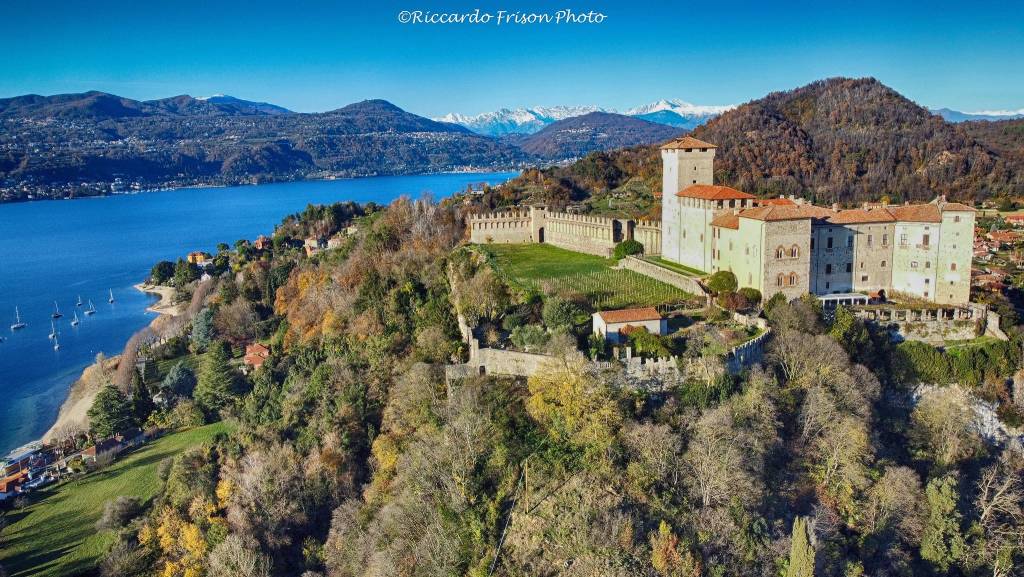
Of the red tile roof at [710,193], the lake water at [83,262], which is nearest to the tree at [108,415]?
the lake water at [83,262]

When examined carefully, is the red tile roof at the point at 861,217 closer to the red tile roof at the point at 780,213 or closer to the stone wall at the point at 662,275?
the red tile roof at the point at 780,213

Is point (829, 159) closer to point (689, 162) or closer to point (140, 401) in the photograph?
point (689, 162)

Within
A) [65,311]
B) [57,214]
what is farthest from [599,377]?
[57,214]

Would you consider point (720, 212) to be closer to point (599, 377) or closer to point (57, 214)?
point (599, 377)

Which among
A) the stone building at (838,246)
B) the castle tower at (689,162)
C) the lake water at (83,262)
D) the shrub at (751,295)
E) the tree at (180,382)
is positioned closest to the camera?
the shrub at (751,295)

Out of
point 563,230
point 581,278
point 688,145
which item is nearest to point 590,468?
point 581,278

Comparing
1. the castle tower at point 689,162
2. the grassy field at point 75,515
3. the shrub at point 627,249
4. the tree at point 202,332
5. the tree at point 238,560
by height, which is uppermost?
the castle tower at point 689,162

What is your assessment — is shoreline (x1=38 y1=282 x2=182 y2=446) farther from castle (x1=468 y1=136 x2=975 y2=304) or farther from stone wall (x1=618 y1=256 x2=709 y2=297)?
castle (x1=468 y1=136 x2=975 y2=304)
